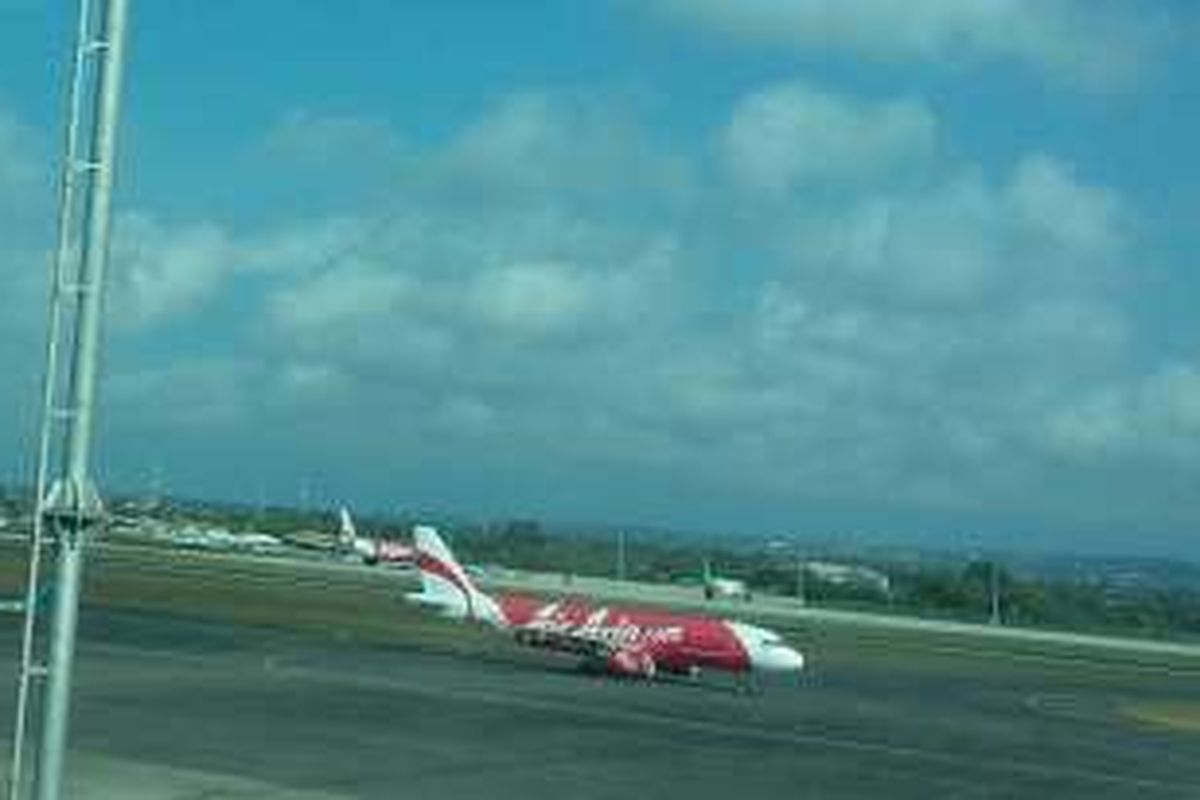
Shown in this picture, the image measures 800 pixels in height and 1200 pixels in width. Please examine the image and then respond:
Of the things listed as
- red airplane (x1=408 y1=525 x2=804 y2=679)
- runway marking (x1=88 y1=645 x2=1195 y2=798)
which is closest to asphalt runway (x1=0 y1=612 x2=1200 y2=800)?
runway marking (x1=88 y1=645 x2=1195 y2=798)

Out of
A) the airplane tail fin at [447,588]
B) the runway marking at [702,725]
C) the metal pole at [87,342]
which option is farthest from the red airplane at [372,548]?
the metal pole at [87,342]

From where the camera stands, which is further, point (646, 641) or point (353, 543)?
point (353, 543)

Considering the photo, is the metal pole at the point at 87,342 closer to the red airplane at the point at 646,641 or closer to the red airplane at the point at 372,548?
the red airplane at the point at 646,641

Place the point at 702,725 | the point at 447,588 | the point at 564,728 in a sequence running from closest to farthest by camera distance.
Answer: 1. the point at 564,728
2. the point at 702,725
3. the point at 447,588

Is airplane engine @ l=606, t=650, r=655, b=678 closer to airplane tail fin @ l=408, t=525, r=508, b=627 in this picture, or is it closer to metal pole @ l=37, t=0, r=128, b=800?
airplane tail fin @ l=408, t=525, r=508, b=627

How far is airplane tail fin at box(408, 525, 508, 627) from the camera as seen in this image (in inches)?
2867

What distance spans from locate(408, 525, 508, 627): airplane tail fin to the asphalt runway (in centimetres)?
226

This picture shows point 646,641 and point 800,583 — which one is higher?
point 800,583

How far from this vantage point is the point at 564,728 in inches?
1853

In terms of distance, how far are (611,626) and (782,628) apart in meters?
48.6

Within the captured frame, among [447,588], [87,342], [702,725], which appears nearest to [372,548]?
[447,588]

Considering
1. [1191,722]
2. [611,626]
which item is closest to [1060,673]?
[1191,722]

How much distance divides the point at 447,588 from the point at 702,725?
2413 centimetres

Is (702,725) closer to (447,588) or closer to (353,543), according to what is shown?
(447,588)
